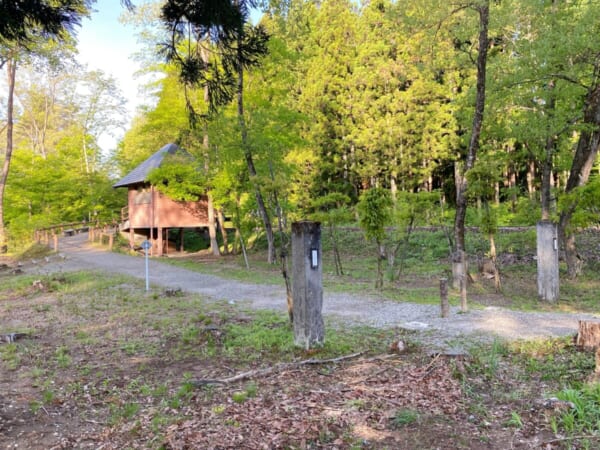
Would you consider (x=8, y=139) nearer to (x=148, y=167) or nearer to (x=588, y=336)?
(x=148, y=167)

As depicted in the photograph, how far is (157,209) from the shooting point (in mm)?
20562

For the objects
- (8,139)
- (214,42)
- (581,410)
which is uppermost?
(8,139)

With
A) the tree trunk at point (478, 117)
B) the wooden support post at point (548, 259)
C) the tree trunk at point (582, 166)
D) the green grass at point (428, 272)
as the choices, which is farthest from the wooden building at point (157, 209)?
the wooden support post at point (548, 259)

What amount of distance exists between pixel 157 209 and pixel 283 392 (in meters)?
18.1

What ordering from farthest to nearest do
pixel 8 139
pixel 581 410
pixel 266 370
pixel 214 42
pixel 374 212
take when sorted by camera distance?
pixel 8 139
pixel 374 212
pixel 266 370
pixel 214 42
pixel 581 410

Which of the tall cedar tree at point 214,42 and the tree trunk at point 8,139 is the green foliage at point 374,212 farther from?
the tree trunk at point 8,139

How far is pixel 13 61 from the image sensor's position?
21594mm

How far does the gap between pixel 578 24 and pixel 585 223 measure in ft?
16.5

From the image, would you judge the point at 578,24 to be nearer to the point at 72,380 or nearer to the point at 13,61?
the point at 72,380

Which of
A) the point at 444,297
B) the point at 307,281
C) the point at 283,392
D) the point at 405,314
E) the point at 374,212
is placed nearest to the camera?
the point at 283,392

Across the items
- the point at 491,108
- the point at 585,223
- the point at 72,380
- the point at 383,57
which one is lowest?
the point at 72,380

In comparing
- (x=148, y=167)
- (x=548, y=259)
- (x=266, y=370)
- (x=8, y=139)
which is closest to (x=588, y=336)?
(x=266, y=370)

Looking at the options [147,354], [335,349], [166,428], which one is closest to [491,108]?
[335,349]

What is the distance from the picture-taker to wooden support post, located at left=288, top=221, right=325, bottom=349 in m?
5.03
